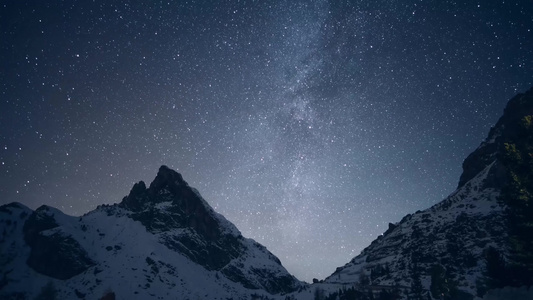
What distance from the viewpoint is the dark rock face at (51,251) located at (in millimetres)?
128875

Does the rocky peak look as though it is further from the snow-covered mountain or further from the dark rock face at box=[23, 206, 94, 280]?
the dark rock face at box=[23, 206, 94, 280]

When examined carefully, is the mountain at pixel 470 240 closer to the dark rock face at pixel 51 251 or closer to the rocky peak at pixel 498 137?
the rocky peak at pixel 498 137

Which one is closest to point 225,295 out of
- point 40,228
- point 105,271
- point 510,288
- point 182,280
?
point 182,280

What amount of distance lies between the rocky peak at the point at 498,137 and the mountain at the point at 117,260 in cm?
13373

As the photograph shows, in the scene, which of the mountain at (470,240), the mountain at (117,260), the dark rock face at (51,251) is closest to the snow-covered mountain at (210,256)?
the dark rock face at (51,251)

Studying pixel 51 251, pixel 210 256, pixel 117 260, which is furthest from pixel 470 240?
pixel 51 251

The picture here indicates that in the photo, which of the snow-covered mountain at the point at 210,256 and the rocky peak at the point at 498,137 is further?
the rocky peak at the point at 498,137

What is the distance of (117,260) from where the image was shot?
5428 inches

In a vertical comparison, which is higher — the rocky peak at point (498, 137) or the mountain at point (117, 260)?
the rocky peak at point (498, 137)

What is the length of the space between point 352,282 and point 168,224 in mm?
115498

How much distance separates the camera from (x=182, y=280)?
5689 inches

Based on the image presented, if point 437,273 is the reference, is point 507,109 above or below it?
above

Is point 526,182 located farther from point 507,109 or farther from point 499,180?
point 507,109

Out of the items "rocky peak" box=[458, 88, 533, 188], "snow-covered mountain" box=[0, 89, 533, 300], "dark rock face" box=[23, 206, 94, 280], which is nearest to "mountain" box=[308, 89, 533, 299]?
"rocky peak" box=[458, 88, 533, 188]
